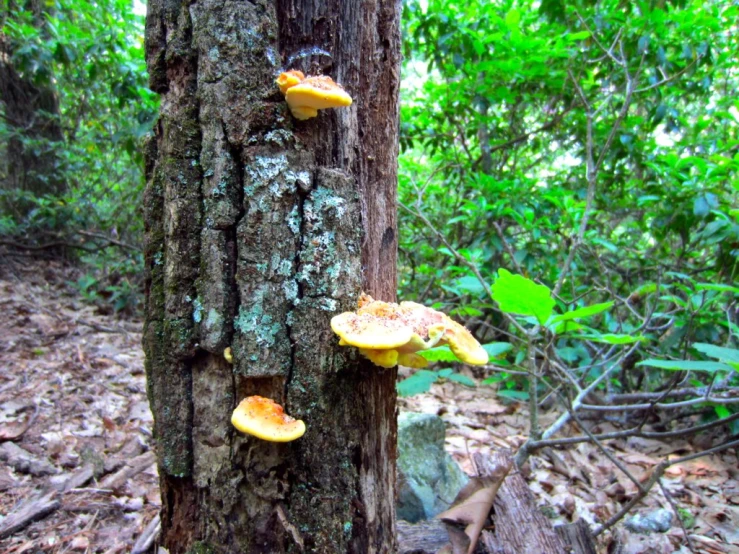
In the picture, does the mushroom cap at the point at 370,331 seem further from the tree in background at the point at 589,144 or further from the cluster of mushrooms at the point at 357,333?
the tree in background at the point at 589,144

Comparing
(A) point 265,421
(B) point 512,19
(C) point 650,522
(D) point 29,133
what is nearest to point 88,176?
(D) point 29,133

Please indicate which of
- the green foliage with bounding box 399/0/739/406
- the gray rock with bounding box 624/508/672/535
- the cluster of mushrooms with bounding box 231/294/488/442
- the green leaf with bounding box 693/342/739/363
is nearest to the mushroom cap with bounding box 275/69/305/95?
the cluster of mushrooms with bounding box 231/294/488/442

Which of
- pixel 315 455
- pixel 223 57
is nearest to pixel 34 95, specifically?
pixel 223 57

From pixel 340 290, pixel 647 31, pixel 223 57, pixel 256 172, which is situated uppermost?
pixel 647 31

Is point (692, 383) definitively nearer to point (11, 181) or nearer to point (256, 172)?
point (256, 172)

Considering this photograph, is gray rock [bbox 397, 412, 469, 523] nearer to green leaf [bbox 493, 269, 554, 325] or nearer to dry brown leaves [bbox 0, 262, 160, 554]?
dry brown leaves [bbox 0, 262, 160, 554]

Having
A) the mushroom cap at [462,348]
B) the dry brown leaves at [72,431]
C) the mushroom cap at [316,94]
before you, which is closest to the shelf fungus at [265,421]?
the mushroom cap at [462,348]
